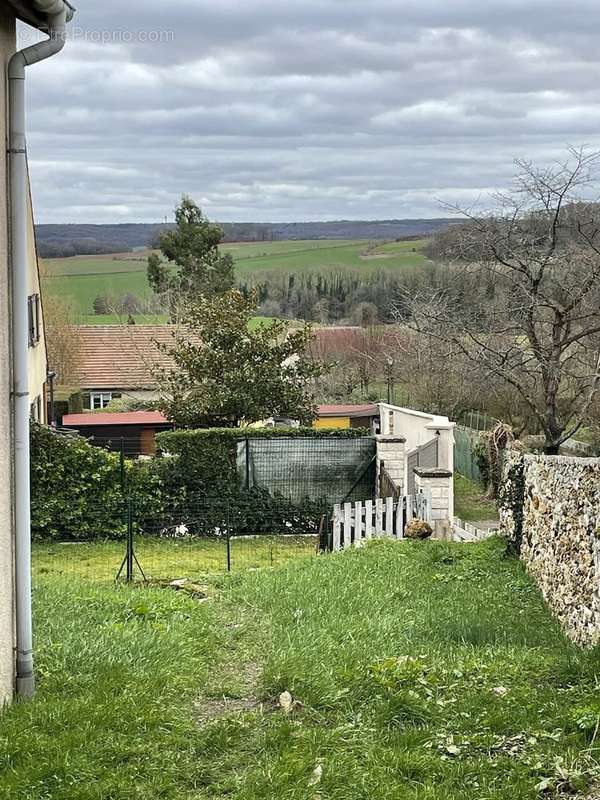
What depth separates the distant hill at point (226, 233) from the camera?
64.2 meters

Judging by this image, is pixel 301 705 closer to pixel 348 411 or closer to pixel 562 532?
pixel 562 532

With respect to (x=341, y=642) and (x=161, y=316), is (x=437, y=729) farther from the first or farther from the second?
(x=161, y=316)

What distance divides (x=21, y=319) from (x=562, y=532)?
5.94 m

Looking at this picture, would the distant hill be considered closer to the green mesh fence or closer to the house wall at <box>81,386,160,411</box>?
the house wall at <box>81,386,160,411</box>

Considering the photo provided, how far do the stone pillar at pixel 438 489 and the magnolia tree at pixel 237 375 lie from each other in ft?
34.3

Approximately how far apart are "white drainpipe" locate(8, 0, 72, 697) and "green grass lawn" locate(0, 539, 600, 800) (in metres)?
0.44

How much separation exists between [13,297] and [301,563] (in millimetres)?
7627

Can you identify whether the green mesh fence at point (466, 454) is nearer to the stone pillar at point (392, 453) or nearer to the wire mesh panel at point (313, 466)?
the wire mesh panel at point (313, 466)

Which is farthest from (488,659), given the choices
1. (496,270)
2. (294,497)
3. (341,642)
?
(294,497)

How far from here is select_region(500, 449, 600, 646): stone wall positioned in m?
8.07

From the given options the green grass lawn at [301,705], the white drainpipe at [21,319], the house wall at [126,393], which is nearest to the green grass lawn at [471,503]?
the green grass lawn at [301,705]

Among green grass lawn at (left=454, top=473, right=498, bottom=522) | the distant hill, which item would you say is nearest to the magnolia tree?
green grass lawn at (left=454, top=473, right=498, bottom=522)

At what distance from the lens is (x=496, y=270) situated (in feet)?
60.8

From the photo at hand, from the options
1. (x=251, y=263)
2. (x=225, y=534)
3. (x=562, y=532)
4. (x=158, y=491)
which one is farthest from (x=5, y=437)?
(x=251, y=263)
